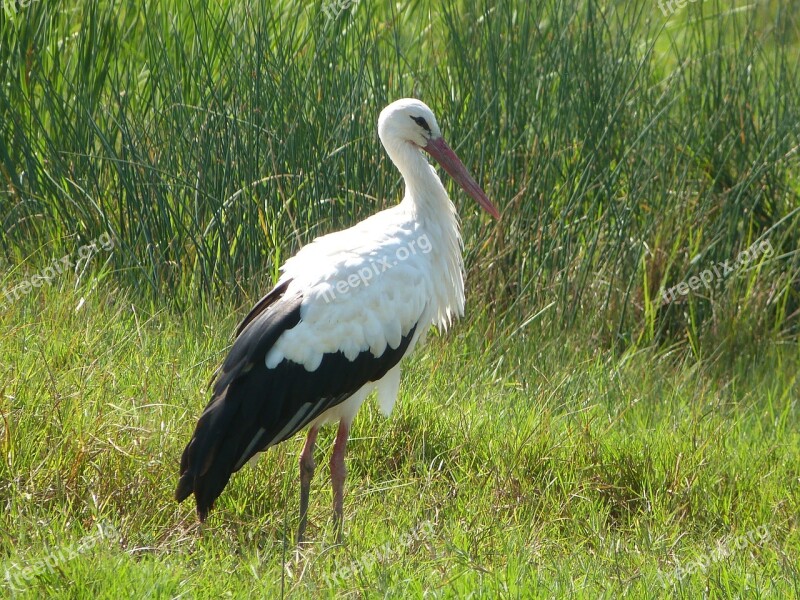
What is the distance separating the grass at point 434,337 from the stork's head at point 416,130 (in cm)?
86

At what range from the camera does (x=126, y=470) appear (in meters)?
3.69

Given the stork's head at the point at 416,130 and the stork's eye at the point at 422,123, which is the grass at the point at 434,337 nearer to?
the stork's head at the point at 416,130

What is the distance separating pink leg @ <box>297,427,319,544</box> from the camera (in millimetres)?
3715

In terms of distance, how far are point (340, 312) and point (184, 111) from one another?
199 cm

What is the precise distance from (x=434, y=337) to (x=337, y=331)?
4.59 feet

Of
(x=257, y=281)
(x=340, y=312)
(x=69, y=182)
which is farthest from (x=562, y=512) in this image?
(x=69, y=182)

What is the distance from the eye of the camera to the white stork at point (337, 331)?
11.6 feet

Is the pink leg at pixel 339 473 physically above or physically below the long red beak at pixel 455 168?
below

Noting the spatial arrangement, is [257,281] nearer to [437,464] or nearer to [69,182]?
[69,182]

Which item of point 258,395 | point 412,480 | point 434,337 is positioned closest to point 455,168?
point 434,337

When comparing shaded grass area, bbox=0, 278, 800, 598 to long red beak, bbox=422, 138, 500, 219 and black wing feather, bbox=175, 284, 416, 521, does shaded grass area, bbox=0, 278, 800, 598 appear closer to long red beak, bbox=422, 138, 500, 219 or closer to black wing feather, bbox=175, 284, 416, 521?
black wing feather, bbox=175, 284, 416, 521

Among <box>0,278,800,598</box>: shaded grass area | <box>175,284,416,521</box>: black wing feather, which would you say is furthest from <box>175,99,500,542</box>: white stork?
<box>0,278,800,598</box>: shaded grass area

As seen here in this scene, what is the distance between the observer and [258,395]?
362 cm

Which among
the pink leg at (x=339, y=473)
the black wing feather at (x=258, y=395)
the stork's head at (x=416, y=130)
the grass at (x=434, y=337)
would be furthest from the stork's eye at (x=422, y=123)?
the pink leg at (x=339, y=473)
